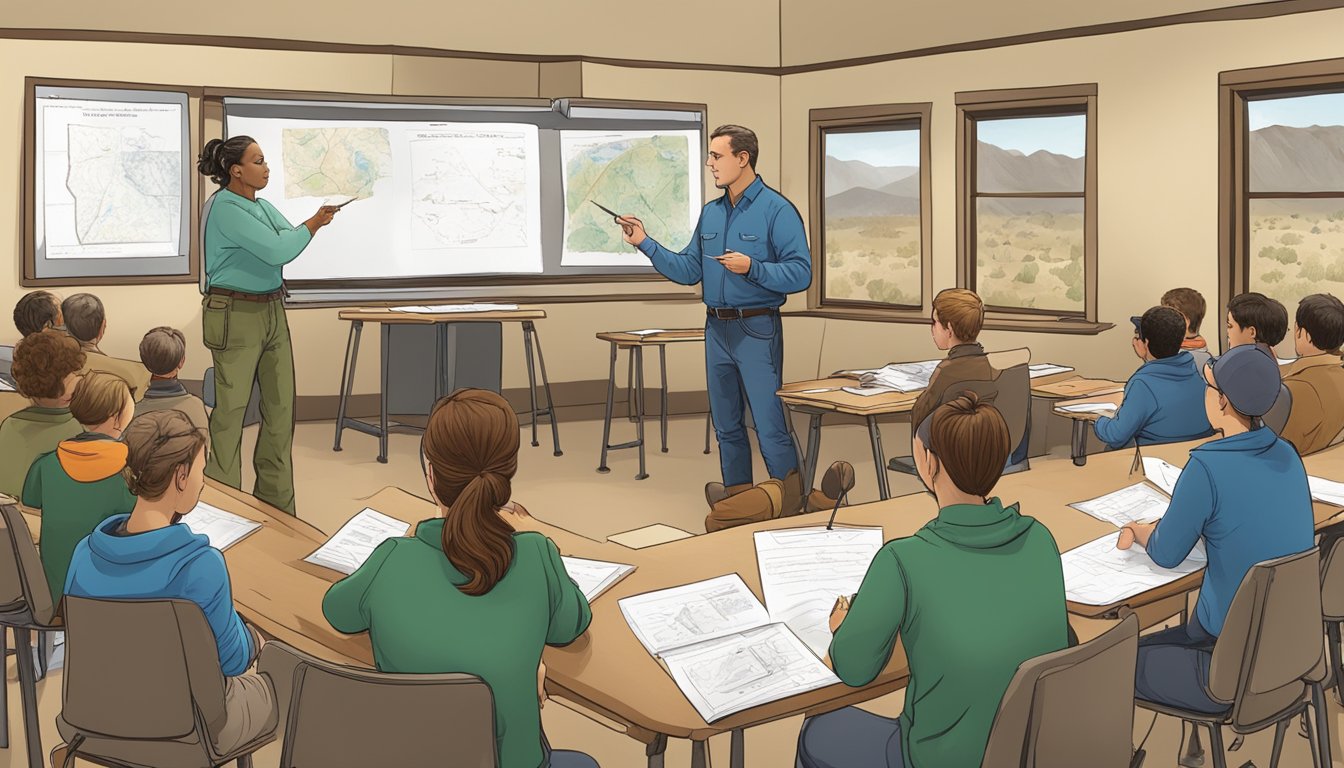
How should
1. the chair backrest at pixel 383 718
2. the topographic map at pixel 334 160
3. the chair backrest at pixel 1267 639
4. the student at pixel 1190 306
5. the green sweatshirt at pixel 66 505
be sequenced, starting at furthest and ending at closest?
the topographic map at pixel 334 160 → the student at pixel 1190 306 → the green sweatshirt at pixel 66 505 → the chair backrest at pixel 1267 639 → the chair backrest at pixel 383 718

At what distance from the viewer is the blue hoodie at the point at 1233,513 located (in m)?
2.39

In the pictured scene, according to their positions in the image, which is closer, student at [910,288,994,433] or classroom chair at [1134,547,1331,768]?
classroom chair at [1134,547,1331,768]

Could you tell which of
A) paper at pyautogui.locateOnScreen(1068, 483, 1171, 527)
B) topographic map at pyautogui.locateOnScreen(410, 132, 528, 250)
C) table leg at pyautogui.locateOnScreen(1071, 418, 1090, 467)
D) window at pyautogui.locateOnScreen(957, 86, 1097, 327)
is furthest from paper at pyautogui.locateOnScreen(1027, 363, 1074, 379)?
topographic map at pyautogui.locateOnScreen(410, 132, 528, 250)

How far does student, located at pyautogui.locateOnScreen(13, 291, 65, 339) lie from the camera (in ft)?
15.3

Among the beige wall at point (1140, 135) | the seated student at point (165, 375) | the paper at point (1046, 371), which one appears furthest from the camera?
the beige wall at point (1140, 135)

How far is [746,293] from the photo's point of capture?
16.1ft

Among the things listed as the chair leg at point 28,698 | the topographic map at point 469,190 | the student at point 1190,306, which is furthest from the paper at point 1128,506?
the topographic map at point 469,190

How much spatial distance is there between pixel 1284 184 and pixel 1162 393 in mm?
2964

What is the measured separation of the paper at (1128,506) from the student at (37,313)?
12.9 ft

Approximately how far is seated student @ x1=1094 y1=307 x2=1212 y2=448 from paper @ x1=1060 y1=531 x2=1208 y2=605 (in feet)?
4.25

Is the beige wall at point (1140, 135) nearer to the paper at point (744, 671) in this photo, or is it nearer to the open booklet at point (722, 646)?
the open booklet at point (722, 646)

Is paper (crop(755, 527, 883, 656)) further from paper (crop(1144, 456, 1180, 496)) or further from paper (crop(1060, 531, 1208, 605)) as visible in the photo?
paper (crop(1144, 456, 1180, 496))

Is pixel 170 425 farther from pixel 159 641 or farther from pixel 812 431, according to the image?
pixel 812 431

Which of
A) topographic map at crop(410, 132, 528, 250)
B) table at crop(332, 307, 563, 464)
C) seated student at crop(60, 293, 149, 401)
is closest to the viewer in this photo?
seated student at crop(60, 293, 149, 401)
